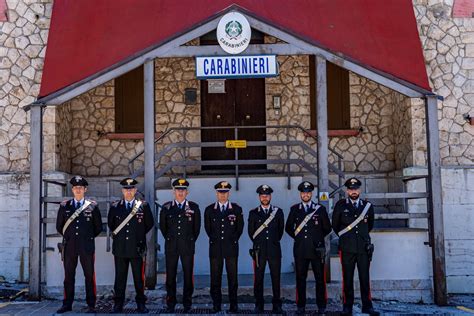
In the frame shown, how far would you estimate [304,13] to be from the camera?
8.59m

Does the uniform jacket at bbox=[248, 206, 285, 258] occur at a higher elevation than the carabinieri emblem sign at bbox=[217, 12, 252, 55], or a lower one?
lower

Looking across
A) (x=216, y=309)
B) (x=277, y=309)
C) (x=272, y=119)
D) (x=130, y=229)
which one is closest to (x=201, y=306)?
(x=216, y=309)

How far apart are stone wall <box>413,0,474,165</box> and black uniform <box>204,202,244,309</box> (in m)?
4.72

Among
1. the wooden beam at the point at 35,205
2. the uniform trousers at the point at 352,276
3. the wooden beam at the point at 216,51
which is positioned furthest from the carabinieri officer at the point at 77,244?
the uniform trousers at the point at 352,276

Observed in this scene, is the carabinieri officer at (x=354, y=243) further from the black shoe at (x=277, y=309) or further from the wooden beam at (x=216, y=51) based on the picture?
the wooden beam at (x=216, y=51)

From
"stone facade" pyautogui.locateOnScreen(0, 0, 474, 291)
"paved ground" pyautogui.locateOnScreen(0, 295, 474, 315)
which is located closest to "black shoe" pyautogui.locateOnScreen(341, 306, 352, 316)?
"paved ground" pyautogui.locateOnScreen(0, 295, 474, 315)

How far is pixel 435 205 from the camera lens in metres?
8.33

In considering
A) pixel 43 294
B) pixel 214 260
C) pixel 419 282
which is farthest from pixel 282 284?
pixel 43 294

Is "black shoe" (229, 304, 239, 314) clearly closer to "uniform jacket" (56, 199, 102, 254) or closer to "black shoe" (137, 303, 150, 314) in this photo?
"black shoe" (137, 303, 150, 314)

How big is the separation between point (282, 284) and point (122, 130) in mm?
5102

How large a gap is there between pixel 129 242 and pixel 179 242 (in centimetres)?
67

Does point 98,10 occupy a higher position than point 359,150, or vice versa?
point 98,10

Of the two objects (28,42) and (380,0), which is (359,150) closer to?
(380,0)

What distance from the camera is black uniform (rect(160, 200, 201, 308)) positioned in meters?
7.49
